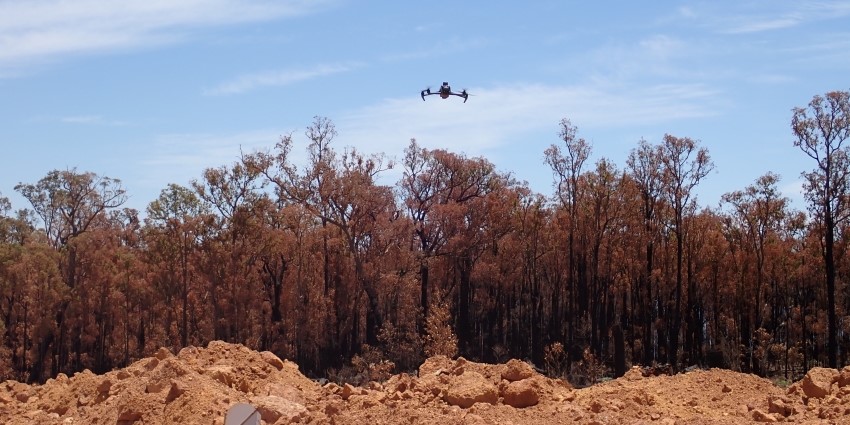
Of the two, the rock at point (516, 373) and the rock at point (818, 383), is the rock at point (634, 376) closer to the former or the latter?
the rock at point (516, 373)

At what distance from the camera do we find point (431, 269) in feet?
138

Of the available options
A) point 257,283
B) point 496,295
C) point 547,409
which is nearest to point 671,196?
point 496,295

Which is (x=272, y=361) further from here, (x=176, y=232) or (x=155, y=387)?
(x=176, y=232)

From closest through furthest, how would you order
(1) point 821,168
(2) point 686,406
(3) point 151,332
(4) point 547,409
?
(4) point 547,409, (2) point 686,406, (1) point 821,168, (3) point 151,332

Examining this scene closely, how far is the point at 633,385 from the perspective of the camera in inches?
561

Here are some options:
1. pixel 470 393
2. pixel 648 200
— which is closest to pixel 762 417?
pixel 470 393

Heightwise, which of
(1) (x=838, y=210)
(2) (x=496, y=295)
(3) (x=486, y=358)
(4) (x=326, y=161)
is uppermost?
(4) (x=326, y=161)

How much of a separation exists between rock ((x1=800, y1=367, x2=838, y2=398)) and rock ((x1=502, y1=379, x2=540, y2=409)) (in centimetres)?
383

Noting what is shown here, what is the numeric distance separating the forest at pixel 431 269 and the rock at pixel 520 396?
69.4 ft

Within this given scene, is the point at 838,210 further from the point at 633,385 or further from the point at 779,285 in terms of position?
the point at 633,385

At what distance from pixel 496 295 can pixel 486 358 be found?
3.26 meters

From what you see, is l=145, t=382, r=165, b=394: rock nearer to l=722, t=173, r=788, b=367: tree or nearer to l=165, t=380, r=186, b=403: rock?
l=165, t=380, r=186, b=403: rock

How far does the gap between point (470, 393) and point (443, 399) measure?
0.43 metres

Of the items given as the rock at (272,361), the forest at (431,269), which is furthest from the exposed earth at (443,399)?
the forest at (431,269)
